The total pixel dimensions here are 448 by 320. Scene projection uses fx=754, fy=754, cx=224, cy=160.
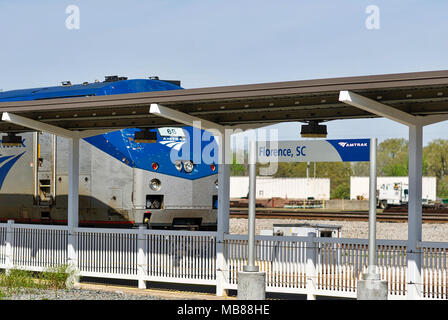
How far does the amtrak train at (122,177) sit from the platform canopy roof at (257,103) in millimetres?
1795

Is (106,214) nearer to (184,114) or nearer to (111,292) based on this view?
(111,292)

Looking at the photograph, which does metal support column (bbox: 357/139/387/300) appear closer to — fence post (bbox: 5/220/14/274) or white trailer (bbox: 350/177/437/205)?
fence post (bbox: 5/220/14/274)

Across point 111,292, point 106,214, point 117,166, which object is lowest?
point 111,292

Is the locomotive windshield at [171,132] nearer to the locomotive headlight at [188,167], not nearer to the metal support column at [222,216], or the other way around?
the locomotive headlight at [188,167]

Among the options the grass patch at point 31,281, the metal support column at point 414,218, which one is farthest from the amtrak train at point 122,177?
the metal support column at point 414,218

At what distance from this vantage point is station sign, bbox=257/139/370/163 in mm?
13945

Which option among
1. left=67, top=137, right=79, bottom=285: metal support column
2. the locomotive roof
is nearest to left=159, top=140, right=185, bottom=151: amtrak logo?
the locomotive roof

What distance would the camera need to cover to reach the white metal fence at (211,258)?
12539 millimetres

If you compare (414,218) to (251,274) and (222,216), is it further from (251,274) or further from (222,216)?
(222,216)

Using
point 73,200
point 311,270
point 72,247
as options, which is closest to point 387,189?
point 73,200
